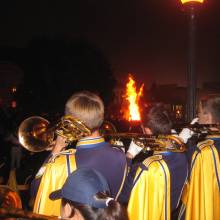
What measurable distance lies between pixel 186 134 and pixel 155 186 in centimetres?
149

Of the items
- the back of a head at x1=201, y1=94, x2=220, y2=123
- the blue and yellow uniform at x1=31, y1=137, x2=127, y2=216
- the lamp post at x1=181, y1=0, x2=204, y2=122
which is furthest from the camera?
the lamp post at x1=181, y1=0, x2=204, y2=122

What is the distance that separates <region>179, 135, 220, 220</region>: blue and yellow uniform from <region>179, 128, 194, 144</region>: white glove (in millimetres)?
344

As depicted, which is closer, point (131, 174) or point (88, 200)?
point (88, 200)

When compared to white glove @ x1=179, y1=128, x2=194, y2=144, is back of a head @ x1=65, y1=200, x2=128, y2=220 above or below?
below

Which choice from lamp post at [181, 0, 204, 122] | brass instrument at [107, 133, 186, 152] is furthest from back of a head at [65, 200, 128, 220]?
lamp post at [181, 0, 204, 122]

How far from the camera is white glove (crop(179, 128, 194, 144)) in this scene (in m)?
5.18

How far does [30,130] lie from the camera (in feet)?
12.1

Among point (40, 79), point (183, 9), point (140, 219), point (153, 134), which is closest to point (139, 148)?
point (153, 134)

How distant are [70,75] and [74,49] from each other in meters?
4.20

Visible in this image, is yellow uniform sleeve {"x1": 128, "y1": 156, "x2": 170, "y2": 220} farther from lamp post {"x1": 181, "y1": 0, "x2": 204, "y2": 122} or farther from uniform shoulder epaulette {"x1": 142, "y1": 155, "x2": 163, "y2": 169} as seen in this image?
lamp post {"x1": 181, "y1": 0, "x2": 204, "y2": 122}

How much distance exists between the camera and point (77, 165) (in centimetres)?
302

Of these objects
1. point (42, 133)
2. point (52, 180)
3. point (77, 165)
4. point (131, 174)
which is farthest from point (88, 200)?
point (131, 174)

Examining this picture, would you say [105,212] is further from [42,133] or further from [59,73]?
[59,73]

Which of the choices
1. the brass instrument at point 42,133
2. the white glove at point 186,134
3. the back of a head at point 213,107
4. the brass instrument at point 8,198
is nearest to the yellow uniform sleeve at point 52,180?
the brass instrument at point 42,133
